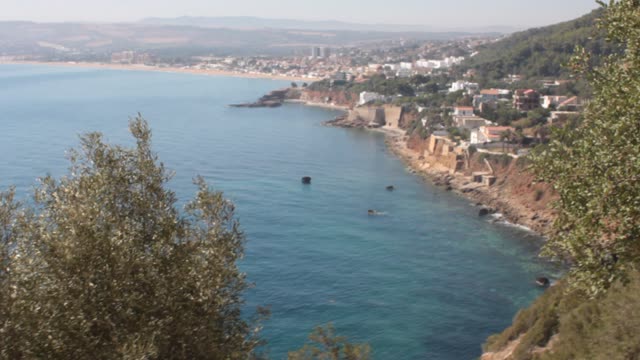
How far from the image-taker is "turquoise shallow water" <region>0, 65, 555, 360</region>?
52.6ft

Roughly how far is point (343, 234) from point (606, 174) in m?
17.8

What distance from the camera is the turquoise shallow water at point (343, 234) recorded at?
1605 centimetres

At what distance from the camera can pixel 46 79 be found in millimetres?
102062

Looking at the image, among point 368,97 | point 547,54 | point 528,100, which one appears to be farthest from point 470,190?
point 368,97

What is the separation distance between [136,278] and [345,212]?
21821 mm

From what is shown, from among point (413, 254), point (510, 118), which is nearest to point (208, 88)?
point (510, 118)

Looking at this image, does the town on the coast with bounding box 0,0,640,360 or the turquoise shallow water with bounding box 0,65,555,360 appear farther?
the turquoise shallow water with bounding box 0,65,555,360

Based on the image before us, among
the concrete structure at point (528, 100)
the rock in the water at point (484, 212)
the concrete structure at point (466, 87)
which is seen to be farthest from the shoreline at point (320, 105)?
the rock in the water at point (484, 212)

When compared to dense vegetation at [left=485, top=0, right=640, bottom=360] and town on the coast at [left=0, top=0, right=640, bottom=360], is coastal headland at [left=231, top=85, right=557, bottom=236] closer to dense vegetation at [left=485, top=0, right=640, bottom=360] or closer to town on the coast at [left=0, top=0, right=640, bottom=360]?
town on the coast at [left=0, top=0, right=640, bottom=360]

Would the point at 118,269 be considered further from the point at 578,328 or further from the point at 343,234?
the point at 343,234

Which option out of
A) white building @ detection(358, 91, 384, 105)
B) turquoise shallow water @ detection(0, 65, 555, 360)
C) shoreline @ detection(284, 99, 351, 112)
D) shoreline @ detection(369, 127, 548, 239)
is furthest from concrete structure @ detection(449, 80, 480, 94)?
shoreline @ detection(369, 127, 548, 239)

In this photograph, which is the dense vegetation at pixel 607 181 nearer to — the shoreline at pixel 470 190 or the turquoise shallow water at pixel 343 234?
the turquoise shallow water at pixel 343 234

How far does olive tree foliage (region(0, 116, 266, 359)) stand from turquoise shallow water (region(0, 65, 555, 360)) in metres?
9.50

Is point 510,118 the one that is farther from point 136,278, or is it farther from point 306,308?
point 136,278
